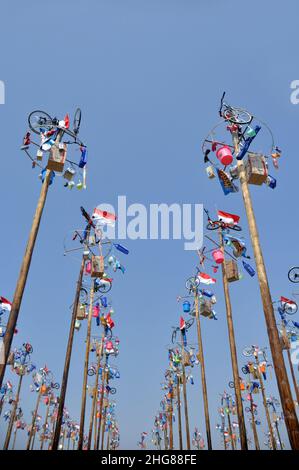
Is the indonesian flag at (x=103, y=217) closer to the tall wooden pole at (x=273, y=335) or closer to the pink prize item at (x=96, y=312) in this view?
the pink prize item at (x=96, y=312)

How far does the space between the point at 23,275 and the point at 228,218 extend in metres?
9.72

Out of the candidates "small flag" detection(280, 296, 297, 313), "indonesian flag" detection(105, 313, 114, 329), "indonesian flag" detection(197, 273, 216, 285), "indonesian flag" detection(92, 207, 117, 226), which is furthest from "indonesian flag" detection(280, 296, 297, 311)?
"indonesian flag" detection(105, 313, 114, 329)

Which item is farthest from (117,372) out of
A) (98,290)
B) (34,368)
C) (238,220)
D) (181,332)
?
(238,220)

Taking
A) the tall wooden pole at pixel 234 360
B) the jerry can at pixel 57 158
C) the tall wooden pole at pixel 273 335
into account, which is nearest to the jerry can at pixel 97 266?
the tall wooden pole at pixel 234 360

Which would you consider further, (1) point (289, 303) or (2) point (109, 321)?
(2) point (109, 321)

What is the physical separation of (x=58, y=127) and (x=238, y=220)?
8.70 meters

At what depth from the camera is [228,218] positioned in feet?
48.4

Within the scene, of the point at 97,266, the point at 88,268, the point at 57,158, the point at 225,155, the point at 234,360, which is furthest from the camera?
the point at 88,268

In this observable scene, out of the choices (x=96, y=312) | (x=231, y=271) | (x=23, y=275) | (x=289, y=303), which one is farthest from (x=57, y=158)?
(x=289, y=303)

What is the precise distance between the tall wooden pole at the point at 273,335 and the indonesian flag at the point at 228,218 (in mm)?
5584

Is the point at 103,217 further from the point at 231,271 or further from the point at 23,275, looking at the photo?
the point at 23,275

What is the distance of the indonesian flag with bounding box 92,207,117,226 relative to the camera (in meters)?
16.5

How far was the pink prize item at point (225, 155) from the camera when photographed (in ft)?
31.3

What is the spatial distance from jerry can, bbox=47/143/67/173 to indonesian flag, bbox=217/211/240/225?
7.75 m
